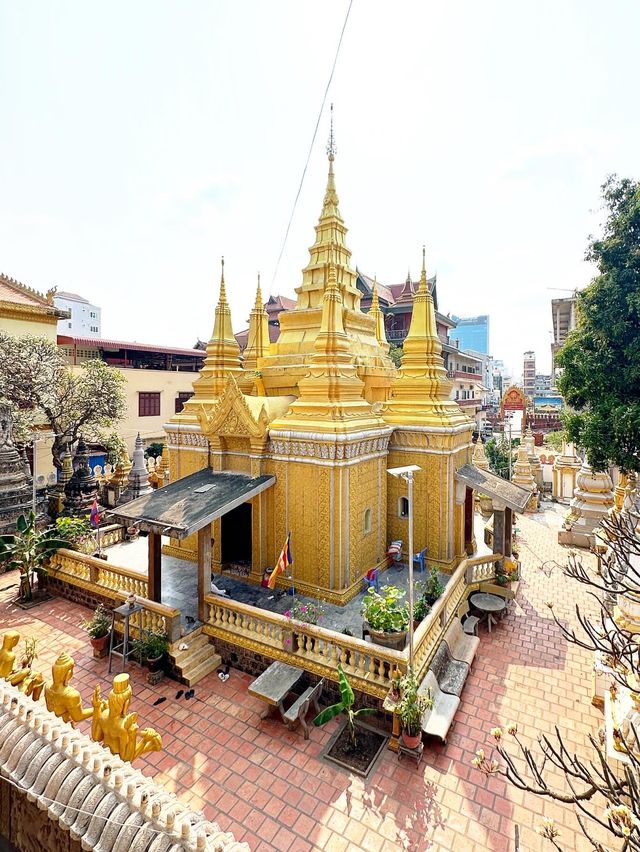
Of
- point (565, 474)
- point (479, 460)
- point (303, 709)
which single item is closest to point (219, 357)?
point (303, 709)

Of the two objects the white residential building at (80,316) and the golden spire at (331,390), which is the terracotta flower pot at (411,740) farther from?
the white residential building at (80,316)

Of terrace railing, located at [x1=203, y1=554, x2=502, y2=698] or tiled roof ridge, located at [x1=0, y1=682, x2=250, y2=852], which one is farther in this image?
terrace railing, located at [x1=203, y1=554, x2=502, y2=698]

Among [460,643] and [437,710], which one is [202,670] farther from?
[460,643]

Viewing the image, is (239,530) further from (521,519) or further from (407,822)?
(521,519)

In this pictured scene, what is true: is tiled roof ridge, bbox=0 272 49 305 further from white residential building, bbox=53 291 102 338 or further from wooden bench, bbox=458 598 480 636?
white residential building, bbox=53 291 102 338

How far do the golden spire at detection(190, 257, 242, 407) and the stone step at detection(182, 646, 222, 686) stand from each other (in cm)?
847

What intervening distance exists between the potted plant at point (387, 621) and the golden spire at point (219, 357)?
31.2ft

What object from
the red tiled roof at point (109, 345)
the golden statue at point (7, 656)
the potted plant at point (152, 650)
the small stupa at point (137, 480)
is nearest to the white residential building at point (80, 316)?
the red tiled roof at point (109, 345)

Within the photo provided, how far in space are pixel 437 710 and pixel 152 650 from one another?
20.5 feet

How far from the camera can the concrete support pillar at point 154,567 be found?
1122 centimetres

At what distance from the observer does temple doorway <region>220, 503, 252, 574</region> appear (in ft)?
46.0

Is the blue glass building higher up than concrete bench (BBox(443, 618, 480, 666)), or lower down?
higher up

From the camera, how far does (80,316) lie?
7769 centimetres

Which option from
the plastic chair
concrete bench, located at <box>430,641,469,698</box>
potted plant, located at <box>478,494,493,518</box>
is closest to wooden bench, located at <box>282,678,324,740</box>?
concrete bench, located at <box>430,641,469,698</box>
